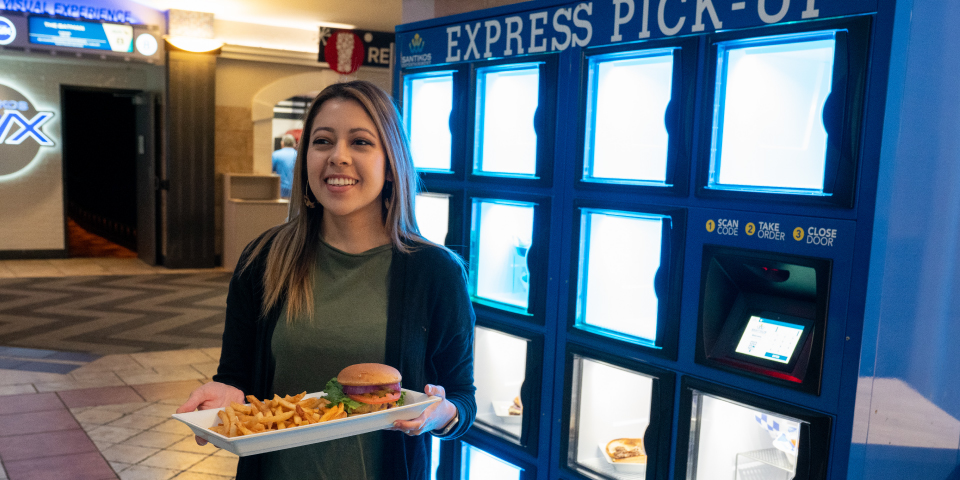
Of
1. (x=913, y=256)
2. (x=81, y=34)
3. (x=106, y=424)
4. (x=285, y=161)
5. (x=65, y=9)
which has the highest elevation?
(x=65, y=9)

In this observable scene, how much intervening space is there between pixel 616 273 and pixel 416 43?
137 cm

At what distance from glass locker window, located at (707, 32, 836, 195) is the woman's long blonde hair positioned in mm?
947

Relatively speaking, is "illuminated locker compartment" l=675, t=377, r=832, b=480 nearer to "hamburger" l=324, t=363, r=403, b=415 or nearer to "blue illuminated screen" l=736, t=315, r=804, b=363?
"blue illuminated screen" l=736, t=315, r=804, b=363

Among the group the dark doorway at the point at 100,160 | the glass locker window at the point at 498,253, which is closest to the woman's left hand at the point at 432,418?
the glass locker window at the point at 498,253

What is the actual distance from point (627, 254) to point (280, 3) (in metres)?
7.39

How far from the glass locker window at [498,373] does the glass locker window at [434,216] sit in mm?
473

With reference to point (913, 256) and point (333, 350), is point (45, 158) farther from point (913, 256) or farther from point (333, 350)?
point (913, 256)

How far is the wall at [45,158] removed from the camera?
10289 mm

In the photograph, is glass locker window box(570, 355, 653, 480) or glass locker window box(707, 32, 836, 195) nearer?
glass locker window box(707, 32, 836, 195)

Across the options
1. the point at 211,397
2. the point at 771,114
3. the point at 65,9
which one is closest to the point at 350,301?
the point at 211,397

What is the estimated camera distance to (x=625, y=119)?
2533 mm

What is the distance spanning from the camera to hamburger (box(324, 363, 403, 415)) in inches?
59.9

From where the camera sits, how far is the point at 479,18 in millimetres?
2916

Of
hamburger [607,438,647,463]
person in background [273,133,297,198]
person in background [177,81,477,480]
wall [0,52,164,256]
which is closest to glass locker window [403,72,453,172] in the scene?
hamburger [607,438,647,463]
